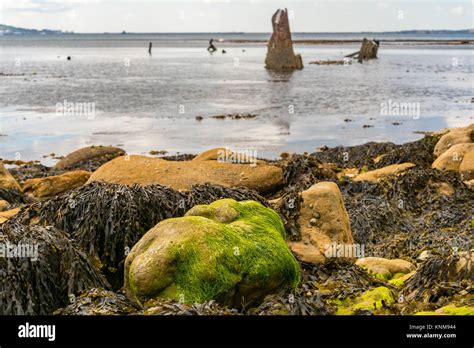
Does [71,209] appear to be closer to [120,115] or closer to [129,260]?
[129,260]

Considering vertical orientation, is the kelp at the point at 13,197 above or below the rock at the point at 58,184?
below

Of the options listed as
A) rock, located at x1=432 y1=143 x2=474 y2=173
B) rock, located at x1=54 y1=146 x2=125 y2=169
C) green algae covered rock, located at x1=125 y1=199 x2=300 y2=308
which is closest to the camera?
green algae covered rock, located at x1=125 y1=199 x2=300 y2=308

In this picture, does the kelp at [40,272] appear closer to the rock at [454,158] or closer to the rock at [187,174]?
the rock at [187,174]

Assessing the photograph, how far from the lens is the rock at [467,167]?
45.1 feet

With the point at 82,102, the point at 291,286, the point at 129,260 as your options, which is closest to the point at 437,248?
the point at 291,286

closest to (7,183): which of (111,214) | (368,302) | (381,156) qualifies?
(111,214)

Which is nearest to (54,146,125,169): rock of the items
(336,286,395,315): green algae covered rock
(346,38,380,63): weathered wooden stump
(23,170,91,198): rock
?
(23,170,91,198): rock

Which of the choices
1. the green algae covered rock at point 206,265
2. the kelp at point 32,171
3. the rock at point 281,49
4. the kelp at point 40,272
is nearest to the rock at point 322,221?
the green algae covered rock at point 206,265

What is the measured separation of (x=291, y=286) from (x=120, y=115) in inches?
1104

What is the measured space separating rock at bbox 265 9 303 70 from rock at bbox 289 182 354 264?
190ft

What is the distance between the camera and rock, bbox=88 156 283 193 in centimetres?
1159

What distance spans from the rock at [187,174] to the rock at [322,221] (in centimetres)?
315

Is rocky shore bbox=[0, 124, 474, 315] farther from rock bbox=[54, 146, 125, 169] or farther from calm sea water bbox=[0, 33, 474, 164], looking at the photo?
calm sea water bbox=[0, 33, 474, 164]

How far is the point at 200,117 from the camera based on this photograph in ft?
105
